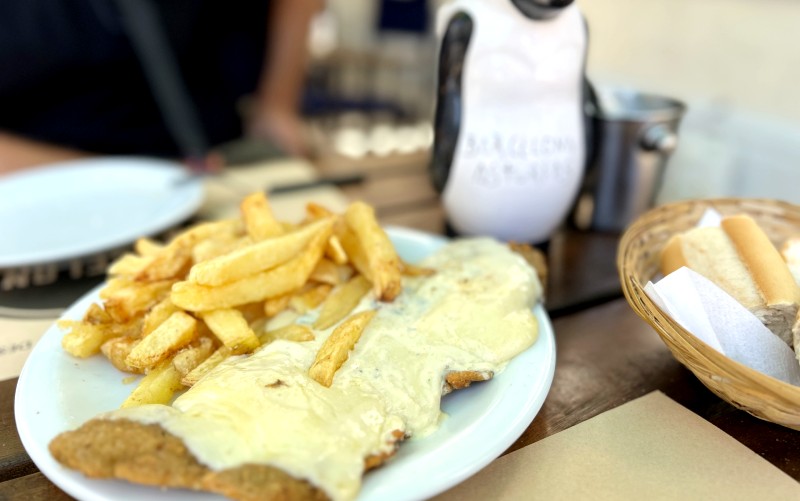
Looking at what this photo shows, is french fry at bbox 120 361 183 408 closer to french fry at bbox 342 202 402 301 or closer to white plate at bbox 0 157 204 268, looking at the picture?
french fry at bbox 342 202 402 301

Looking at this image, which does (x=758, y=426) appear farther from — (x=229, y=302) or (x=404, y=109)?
(x=404, y=109)

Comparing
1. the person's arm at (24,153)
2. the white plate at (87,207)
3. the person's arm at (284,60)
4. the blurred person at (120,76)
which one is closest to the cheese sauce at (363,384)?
the white plate at (87,207)

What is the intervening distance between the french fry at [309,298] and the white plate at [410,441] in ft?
0.84

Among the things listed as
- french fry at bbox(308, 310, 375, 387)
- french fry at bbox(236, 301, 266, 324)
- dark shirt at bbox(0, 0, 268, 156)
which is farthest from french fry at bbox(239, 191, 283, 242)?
dark shirt at bbox(0, 0, 268, 156)

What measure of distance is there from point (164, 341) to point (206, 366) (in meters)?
0.06

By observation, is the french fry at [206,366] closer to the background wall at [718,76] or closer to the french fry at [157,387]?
the french fry at [157,387]

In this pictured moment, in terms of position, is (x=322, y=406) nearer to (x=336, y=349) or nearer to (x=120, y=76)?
(x=336, y=349)

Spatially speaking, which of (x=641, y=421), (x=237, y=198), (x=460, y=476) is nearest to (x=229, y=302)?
(x=460, y=476)

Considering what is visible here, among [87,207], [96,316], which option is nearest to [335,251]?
[96,316]

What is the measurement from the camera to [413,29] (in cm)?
521

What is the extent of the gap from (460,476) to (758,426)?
0.44m

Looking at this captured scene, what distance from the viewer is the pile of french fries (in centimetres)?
70

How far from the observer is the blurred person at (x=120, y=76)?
1.92 metres

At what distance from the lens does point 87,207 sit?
1.39m
